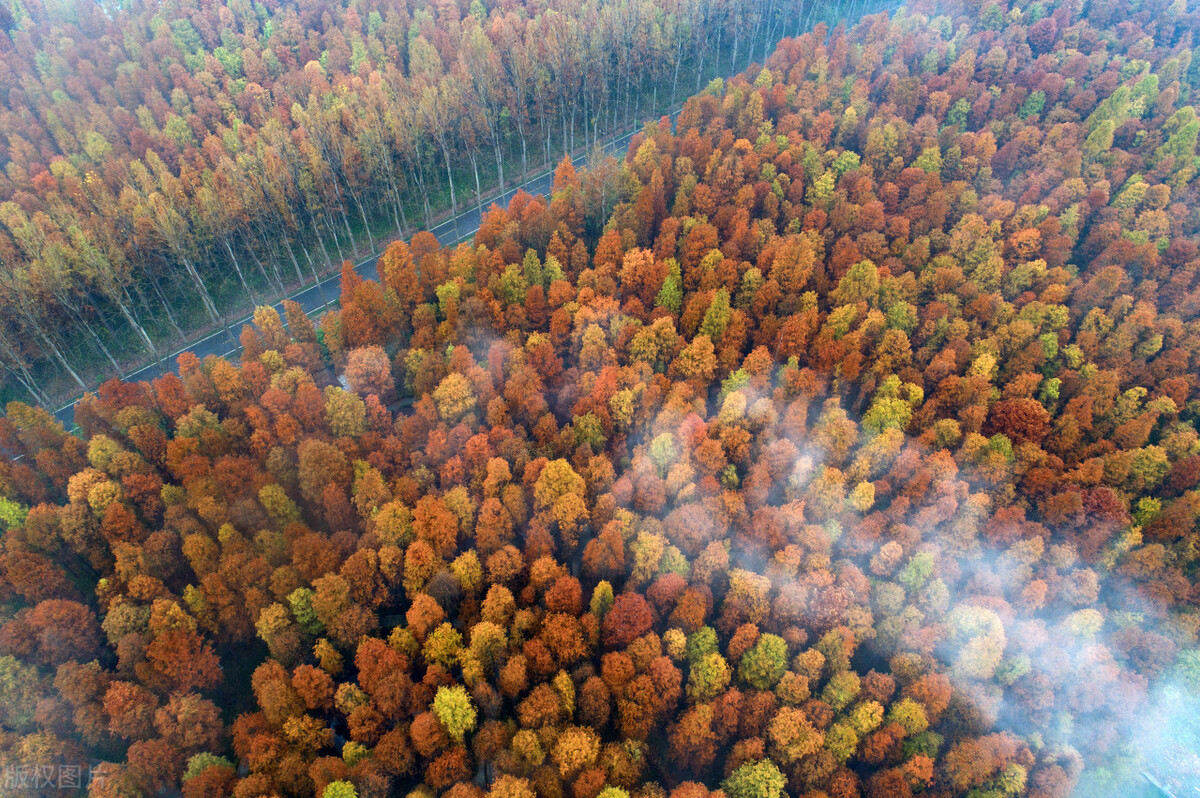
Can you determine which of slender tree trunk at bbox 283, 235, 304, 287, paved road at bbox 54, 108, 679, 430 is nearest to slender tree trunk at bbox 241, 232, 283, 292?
slender tree trunk at bbox 283, 235, 304, 287

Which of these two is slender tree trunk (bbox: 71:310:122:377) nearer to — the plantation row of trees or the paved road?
the plantation row of trees

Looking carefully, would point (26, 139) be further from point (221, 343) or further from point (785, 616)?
point (785, 616)

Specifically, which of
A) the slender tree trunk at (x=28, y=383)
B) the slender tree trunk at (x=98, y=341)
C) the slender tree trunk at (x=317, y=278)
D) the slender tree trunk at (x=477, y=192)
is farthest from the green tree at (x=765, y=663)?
Result: the slender tree trunk at (x=28, y=383)

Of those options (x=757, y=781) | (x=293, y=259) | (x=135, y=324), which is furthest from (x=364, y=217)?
(x=757, y=781)

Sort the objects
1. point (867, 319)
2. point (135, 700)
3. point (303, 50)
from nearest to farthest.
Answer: point (135, 700)
point (867, 319)
point (303, 50)

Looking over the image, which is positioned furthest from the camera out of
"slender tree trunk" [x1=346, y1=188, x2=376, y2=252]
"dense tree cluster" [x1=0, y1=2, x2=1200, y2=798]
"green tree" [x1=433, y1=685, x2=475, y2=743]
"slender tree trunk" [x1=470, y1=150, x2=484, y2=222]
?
"slender tree trunk" [x1=470, y1=150, x2=484, y2=222]

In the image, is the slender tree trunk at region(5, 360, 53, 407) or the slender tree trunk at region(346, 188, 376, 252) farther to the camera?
the slender tree trunk at region(346, 188, 376, 252)

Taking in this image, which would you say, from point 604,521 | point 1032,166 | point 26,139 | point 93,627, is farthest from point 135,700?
point 1032,166
